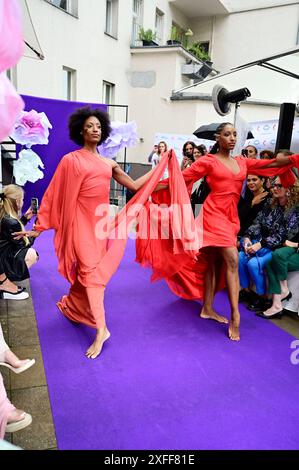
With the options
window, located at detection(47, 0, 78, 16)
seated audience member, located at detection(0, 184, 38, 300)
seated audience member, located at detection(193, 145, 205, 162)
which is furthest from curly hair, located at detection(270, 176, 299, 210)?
window, located at detection(47, 0, 78, 16)

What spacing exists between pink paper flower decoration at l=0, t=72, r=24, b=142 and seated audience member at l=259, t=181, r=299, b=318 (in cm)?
266

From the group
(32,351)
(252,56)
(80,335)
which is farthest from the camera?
(252,56)

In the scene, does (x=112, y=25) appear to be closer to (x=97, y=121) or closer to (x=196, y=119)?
(x=196, y=119)

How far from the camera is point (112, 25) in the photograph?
969 cm

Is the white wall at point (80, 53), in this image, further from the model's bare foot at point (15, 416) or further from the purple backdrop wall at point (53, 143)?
the model's bare foot at point (15, 416)

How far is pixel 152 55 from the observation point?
10250 mm

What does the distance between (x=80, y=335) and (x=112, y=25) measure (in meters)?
9.33

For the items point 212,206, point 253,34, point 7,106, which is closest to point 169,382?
point 212,206

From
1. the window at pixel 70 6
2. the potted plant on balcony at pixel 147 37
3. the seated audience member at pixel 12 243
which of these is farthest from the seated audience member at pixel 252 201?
the potted plant on balcony at pixel 147 37

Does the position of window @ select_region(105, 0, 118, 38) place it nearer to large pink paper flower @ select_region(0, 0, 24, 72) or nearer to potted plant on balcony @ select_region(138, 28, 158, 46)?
potted plant on balcony @ select_region(138, 28, 158, 46)

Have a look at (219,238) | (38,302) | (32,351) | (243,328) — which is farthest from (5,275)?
(243,328)

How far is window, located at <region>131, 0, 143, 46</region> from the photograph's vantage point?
1030 cm

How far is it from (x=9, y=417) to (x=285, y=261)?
7.97 ft
